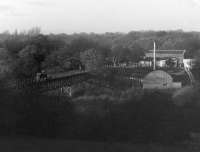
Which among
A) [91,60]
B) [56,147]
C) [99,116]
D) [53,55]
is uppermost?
[53,55]

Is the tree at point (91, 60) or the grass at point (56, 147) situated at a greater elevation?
the tree at point (91, 60)

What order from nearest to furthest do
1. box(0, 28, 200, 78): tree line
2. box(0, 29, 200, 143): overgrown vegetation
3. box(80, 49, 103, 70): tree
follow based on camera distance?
box(0, 29, 200, 143): overgrown vegetation, box(80, 49, 103, 70): tree, box(0, 28, 200, 78): tree line

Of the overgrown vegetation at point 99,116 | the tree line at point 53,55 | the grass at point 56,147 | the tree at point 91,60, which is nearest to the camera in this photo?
the grass at point 56,147

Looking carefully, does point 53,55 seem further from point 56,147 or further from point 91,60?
point 56,147

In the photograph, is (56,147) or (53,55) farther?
(53,55)

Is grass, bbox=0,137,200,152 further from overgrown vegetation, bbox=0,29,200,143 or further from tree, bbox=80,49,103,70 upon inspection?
tree, bbox=80,49,103,70

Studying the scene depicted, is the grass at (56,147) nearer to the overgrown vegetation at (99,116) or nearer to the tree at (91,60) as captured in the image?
the overgrown vegetation at (99,116)

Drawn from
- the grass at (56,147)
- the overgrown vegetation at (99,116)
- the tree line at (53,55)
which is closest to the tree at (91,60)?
the tree line at (53,55)

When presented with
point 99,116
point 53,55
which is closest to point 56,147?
point 99,116

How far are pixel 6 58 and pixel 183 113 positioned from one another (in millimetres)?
21144

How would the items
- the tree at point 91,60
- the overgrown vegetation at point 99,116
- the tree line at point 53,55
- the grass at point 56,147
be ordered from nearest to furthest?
the grass at point 56,147
the overgrown vegetation at point 99,116
the tree at point 91,60
the tree line at point 53,55

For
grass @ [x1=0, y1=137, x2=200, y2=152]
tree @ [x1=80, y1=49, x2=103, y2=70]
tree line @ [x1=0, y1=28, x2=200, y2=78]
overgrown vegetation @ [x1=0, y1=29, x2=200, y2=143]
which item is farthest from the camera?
tree line @ [x1=0, y1=28, x2=200, y2=78]

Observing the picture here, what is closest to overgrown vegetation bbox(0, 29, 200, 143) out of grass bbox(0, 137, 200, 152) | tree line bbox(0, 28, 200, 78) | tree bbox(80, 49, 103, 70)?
grass bbox(0, 137, 200, 152)

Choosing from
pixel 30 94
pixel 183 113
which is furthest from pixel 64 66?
pixel 30 94
